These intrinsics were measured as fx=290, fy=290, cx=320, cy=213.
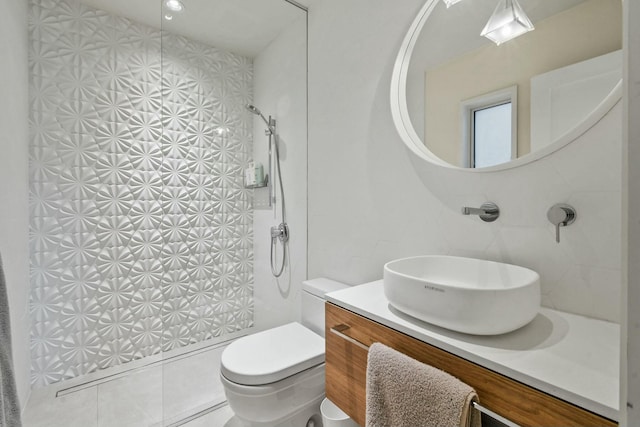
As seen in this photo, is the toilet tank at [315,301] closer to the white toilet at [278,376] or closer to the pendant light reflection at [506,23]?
the white toilet at [278,376]

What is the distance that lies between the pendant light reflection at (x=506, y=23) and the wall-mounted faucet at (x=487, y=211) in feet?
1.89

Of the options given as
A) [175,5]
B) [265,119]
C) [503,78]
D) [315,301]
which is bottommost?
[315,301]

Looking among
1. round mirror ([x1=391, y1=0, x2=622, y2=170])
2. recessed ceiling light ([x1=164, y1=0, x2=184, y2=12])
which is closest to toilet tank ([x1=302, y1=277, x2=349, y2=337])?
round mirror ([x1=391, y1=0, x2=622, y2=170])

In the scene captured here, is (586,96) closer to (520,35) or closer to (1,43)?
(520,35)

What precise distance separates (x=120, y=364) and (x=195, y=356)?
59cm

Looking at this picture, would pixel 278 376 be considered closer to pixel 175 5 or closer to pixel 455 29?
pixel 455 29

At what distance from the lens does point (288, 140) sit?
195 centimetres

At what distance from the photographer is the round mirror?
2.71 feet

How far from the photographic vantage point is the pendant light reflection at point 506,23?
0.96 metres

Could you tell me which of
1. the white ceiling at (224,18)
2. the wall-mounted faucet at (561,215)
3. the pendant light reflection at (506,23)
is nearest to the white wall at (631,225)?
the wall-mounted faucet at (561,215)

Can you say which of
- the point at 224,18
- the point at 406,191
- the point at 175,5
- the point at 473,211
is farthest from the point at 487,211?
the point at 175,5

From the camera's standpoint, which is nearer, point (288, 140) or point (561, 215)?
point (561, 215)

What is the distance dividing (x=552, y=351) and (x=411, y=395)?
33 cm

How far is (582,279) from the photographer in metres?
0.82
